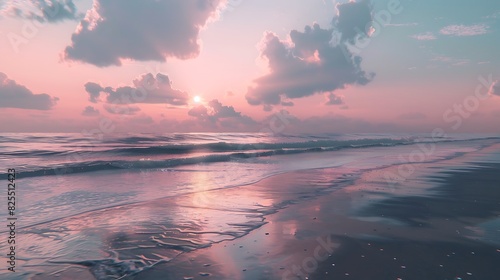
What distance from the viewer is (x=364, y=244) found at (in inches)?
280

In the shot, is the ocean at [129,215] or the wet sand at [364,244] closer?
the wet sand at [364,244]

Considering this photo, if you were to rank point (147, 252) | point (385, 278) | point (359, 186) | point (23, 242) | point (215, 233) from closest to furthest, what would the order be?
1. point (385, 278)
2. point (147, 252)
3. point (23, 242)
4. point (215, 233)
5. point (359, 186)

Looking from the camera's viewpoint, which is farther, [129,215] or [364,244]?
[129,215]

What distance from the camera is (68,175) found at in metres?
19.1

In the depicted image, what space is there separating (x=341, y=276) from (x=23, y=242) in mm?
6917

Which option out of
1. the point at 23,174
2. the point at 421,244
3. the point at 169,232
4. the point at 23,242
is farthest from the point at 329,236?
the point at 23,174

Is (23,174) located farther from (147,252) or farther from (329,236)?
(329,236)

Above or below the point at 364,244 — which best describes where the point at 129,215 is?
below

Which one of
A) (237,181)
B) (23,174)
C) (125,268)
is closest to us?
(125,268)

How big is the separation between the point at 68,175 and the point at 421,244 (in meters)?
18.5

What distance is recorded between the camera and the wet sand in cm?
572

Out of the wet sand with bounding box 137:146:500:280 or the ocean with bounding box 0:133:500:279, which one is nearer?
the wet sand with bounding box 137:146:500:280

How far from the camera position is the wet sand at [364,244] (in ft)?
18.8

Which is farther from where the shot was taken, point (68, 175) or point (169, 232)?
point (68, 175)
